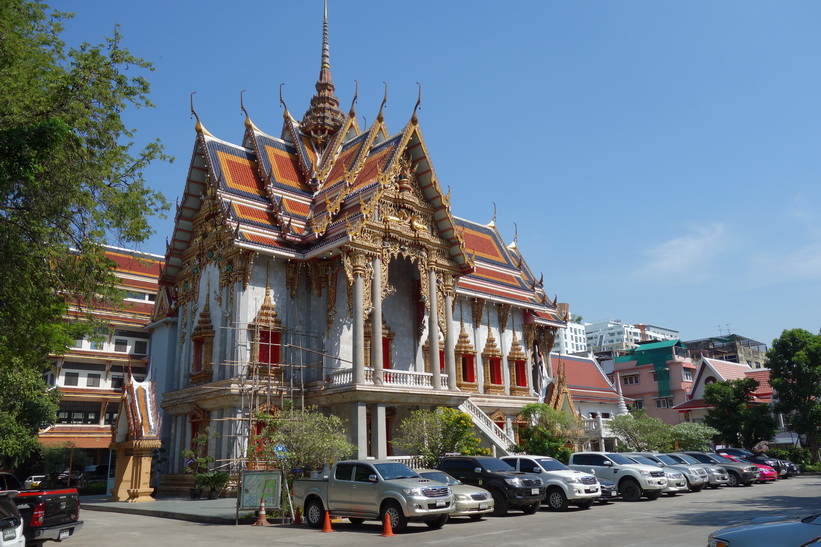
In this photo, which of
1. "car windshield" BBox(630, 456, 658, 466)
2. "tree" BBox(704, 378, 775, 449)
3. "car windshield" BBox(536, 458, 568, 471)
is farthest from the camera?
"tree" BBox(704, 378, 775, 449)

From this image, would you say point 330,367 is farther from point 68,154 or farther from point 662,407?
point 662,407

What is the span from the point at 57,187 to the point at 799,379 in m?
40.4

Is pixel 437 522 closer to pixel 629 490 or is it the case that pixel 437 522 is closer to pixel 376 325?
pixel 629 490

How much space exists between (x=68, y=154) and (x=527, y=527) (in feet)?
43.1

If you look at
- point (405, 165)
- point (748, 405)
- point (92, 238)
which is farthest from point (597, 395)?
point (92, 238)

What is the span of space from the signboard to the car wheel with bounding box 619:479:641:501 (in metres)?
11.4

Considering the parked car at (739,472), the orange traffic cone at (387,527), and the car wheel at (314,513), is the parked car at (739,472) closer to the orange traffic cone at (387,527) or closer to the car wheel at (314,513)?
the car wheel at (314,513)

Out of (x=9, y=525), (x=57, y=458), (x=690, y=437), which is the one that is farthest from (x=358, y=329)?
(x=690, y=437)

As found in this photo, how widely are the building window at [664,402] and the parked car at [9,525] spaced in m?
60.7

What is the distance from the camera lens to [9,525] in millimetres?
9617

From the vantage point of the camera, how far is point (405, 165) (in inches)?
1235

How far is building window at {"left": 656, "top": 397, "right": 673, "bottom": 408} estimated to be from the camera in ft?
205

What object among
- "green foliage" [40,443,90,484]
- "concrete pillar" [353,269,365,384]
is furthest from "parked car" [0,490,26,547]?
"green foliage" [40,443,90,484]

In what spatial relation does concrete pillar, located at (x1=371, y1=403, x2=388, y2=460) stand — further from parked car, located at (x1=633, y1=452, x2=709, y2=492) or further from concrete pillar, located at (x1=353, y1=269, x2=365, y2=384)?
parked car, located at (x1=633, y1=452, x2=709, y2=492)
